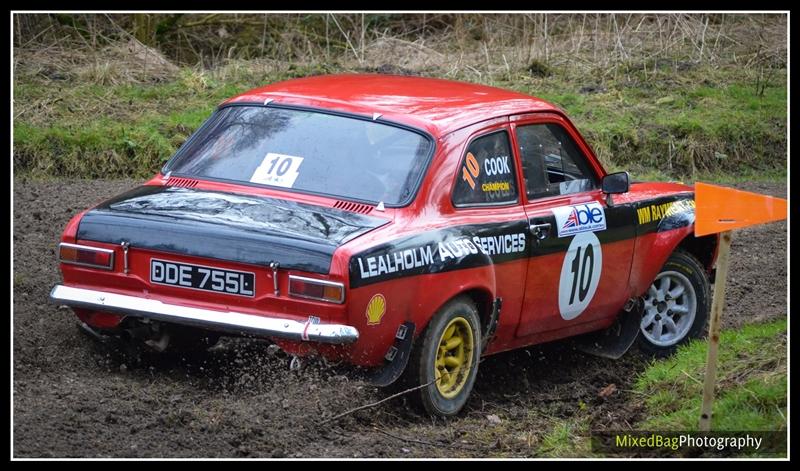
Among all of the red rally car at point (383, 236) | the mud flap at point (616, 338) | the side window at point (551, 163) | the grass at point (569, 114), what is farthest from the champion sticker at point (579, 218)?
the grass at point (569, 114)

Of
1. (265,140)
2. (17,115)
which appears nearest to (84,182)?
(17,115)

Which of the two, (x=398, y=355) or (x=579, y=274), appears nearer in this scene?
(x=398, y=355)

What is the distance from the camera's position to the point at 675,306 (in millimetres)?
8164

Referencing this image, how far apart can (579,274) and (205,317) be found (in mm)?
2407

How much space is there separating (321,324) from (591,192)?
8.10 ft

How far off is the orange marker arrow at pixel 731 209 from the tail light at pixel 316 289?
1.64 m

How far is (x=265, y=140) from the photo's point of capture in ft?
21.9

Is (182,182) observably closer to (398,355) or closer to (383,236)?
(383,236)

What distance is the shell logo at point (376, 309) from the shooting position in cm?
567

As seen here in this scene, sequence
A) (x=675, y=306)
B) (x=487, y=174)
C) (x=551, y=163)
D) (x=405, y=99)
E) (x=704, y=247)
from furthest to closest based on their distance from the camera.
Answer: (x=704, y=247) < (x=675, y=306) < (x=551, y=163) < (x=405, y=99) < (x=487, y=174)

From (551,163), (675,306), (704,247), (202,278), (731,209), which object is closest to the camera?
(731,209)

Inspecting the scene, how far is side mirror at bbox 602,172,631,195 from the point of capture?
7.26m

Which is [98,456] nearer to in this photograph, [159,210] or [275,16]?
[159,210]

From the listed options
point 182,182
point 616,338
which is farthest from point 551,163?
point 182,182
